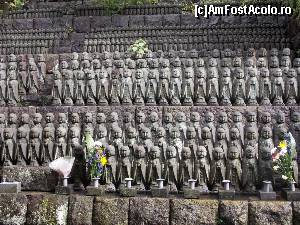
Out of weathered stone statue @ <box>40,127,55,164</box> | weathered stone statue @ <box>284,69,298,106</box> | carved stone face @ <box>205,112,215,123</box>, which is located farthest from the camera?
weathered stone statue @ <box>284,69,298,106</box>

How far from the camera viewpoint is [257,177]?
826 cm

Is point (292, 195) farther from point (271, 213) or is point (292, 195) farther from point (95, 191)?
point (95, 191)

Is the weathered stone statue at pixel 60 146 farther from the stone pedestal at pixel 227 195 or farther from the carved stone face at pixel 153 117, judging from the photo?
the stone pedestal at pixel 227 195

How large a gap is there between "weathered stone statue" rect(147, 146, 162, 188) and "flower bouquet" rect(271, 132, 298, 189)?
1.98 m

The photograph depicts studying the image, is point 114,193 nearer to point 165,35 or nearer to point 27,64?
point 27,64

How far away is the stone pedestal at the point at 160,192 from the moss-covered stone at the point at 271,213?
4.57ft

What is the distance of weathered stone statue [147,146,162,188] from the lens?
328 inches

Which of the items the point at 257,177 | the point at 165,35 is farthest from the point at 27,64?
the point at 257,177

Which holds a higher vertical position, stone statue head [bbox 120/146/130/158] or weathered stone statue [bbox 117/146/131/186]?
stone statue head [bbox 120/146/130/158]

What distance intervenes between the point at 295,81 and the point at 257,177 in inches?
93.1

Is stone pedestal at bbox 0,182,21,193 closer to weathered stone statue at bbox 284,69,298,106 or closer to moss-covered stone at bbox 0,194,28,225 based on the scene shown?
moss-covered stone at bbox 0,194,28,225

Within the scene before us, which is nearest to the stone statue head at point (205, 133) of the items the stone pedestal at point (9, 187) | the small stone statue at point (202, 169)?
the small stone statue at point (202, 169)

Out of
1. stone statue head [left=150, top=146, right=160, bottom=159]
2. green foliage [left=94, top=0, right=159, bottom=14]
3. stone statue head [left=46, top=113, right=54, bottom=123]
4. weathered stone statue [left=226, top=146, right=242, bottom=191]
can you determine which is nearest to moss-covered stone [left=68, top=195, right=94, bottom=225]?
stone statue head [left=150, top=146, right=160, bottom=159]

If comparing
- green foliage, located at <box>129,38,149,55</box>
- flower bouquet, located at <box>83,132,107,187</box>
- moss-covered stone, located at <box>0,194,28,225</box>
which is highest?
green foliage, located at <box>129,38,149,55</box>
